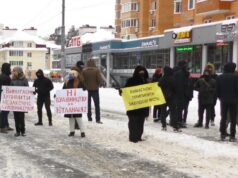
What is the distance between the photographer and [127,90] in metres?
11.4

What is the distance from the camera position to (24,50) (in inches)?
4798

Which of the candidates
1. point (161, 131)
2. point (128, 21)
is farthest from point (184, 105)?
point (128, 21)

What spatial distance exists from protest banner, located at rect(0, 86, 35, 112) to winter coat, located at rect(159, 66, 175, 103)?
348 cm

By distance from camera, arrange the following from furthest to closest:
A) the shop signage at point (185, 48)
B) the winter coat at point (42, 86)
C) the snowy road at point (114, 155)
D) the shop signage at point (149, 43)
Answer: the shop signage at point (149, 43) < the shop signage at point (185, 48) < the winter coat at point (42, 86) < the snowy road at point (114, 155)

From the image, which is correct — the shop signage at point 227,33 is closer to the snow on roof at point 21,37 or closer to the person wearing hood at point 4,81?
the person wearing hood at point 4,81

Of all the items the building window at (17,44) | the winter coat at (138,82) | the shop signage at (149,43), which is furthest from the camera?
the building window at (17,44)

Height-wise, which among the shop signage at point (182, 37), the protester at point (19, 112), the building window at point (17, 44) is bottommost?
the protester at point (19, 112)

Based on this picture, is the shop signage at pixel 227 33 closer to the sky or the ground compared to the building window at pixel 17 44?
closer to the ground

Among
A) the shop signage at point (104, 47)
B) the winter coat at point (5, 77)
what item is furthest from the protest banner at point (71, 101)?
the shop signage at point (104, 47)

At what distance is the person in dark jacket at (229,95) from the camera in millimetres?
11102

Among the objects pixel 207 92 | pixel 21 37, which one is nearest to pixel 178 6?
pixel 207 92

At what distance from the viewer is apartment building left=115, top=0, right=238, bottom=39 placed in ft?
129

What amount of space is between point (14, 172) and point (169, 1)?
57333 millimetres

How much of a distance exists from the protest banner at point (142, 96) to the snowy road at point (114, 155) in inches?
32.4
